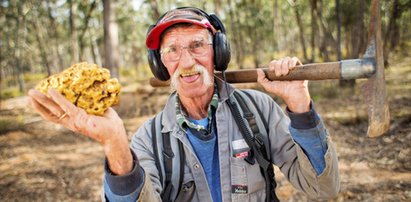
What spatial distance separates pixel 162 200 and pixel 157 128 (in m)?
0.52

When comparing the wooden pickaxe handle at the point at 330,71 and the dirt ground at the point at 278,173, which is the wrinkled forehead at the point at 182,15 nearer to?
the wooden pickaxe handle at the point at 330,71

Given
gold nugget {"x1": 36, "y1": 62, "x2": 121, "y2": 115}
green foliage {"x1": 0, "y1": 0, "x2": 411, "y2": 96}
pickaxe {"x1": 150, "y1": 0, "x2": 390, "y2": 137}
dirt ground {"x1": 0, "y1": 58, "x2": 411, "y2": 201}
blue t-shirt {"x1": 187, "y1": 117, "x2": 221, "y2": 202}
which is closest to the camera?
gold nugget {"x1": 36, "y1": 62, "x2": 121, "y2": 115}

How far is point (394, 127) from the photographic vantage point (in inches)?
256

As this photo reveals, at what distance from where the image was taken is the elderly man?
206 cm

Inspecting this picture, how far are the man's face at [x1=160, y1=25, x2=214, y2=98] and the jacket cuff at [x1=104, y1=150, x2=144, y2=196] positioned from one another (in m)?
0.87

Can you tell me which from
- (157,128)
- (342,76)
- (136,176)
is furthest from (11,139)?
(342,76)

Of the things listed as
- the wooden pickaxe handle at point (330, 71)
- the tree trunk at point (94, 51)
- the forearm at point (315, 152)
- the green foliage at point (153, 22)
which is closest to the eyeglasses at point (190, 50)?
the wooden pickaxe handle at point (330, 71)

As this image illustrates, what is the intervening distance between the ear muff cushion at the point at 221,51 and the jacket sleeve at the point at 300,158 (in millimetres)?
402

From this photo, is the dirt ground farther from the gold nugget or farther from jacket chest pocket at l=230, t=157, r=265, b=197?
the gold nugget

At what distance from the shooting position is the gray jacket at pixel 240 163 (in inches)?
82.4

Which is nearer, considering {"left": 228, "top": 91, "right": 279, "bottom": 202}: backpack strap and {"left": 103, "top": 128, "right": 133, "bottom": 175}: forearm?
{"left": 103, "top": 128, "right": 133, "bottom": 175}: forearm

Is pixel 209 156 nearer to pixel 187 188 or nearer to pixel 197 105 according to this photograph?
pixel 187 188

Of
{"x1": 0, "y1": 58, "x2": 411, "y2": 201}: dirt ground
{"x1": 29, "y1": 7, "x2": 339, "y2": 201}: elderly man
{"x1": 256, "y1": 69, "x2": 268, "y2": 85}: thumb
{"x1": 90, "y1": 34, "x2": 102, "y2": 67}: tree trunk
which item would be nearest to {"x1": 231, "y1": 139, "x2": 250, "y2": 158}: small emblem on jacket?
{"x1": 29, "y1": 7, "x2": 339, "y2": 201}: elderly man

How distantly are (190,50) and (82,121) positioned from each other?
1113 mm
